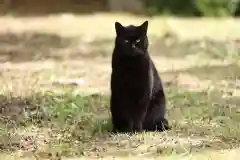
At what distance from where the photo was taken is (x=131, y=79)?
3922 mm

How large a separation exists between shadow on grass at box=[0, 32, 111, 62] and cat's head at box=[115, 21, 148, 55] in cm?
331

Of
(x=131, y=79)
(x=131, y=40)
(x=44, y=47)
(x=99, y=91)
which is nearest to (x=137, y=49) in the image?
(x=131, y=40)

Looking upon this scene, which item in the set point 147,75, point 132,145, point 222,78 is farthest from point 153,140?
Answer: point 222,78

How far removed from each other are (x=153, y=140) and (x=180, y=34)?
16.9 feet

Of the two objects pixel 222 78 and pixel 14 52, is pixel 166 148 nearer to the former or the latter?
pixel 222 78

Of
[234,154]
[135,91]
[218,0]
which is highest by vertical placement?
[218,0]

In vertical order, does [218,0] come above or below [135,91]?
above

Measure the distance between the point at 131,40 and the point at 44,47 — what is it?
13.8 feet

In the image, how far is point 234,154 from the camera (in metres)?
3.55

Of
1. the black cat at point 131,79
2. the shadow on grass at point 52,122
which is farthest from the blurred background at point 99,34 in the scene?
the black cat at point 131,79

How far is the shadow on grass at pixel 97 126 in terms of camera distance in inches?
145

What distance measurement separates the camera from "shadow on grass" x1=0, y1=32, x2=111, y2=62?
7.32 meters

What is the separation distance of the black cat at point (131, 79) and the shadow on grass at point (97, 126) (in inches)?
5.3

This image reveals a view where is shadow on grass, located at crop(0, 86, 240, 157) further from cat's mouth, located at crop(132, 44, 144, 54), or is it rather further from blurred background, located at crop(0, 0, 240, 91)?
blurred background, located at crop(0, 0, 240, 91)
